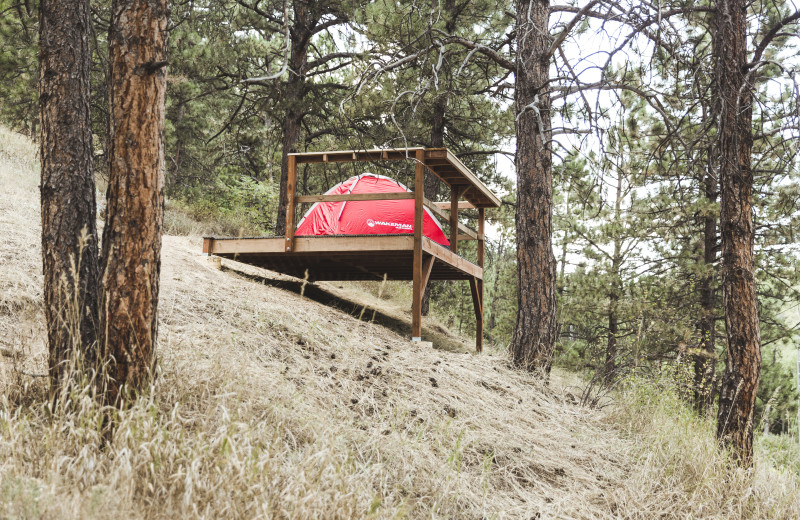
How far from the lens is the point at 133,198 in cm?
338

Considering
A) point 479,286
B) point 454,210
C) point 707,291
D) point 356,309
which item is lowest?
point 356,309

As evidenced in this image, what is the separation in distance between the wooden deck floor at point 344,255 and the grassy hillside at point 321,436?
913 millimetres

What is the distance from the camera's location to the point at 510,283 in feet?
68.7

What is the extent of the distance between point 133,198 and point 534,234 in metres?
4.88

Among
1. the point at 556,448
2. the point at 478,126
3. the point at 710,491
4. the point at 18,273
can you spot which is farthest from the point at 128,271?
the point at 478,126

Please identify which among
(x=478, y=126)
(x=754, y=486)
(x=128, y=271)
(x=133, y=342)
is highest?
(x=478, y=126)

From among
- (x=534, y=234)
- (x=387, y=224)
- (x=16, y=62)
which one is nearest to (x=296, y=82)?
(x=387, y=224)

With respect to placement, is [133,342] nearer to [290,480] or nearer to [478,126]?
[290,480]

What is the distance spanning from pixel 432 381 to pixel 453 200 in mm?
3662

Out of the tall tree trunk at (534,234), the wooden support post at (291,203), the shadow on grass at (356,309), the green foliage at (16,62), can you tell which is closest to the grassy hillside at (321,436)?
the tall tree trunk at (534,234)

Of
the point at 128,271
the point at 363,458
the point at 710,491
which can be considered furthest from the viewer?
the point at 710,491

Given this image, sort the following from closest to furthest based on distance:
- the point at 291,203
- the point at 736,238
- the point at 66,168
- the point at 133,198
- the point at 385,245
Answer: the point at 133,198
the point at 66,168
the point at 736,238
the point at 385,245
the point at 291,203

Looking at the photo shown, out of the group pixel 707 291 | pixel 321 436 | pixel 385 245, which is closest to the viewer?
pixel 321 436

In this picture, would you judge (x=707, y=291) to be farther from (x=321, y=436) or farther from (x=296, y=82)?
(x=321, y=436)
